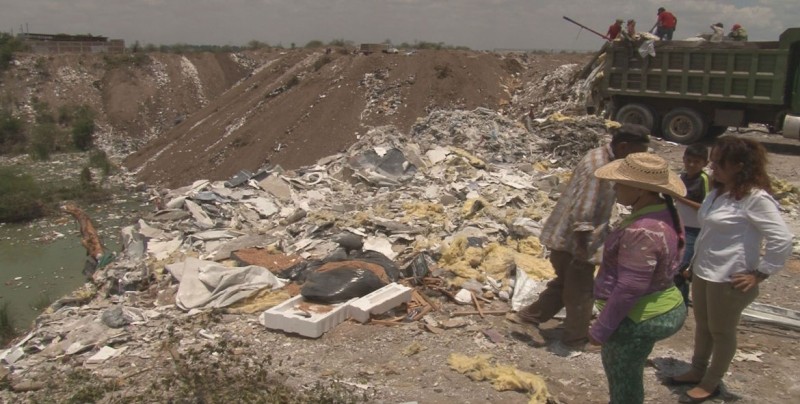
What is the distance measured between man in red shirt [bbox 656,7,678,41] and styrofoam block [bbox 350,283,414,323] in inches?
415

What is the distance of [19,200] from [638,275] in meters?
15.0

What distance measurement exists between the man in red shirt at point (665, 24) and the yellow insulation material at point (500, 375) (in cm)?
1113

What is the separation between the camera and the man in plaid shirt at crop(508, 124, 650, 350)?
142 inches

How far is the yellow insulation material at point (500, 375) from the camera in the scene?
3577 mm

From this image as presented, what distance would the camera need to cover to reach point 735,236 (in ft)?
10.1

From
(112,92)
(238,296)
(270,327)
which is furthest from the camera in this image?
(112,92)

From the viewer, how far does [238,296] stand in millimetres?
5031

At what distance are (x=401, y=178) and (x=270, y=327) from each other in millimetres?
5247

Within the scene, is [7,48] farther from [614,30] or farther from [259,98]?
[614,30]

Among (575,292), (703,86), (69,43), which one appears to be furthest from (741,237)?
(69,43)

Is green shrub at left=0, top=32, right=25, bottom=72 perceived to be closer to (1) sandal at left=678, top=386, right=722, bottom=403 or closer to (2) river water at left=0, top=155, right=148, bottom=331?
(2) river water at left=0, top=155, right=148, bottom=331

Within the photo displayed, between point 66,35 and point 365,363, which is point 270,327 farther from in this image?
point 66,35

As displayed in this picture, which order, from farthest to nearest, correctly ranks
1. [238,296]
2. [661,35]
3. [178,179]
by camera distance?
[178,179]
[661,35]
[238,296]

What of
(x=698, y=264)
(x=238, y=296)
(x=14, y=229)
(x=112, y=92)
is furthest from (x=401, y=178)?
(x=112, y=92)
